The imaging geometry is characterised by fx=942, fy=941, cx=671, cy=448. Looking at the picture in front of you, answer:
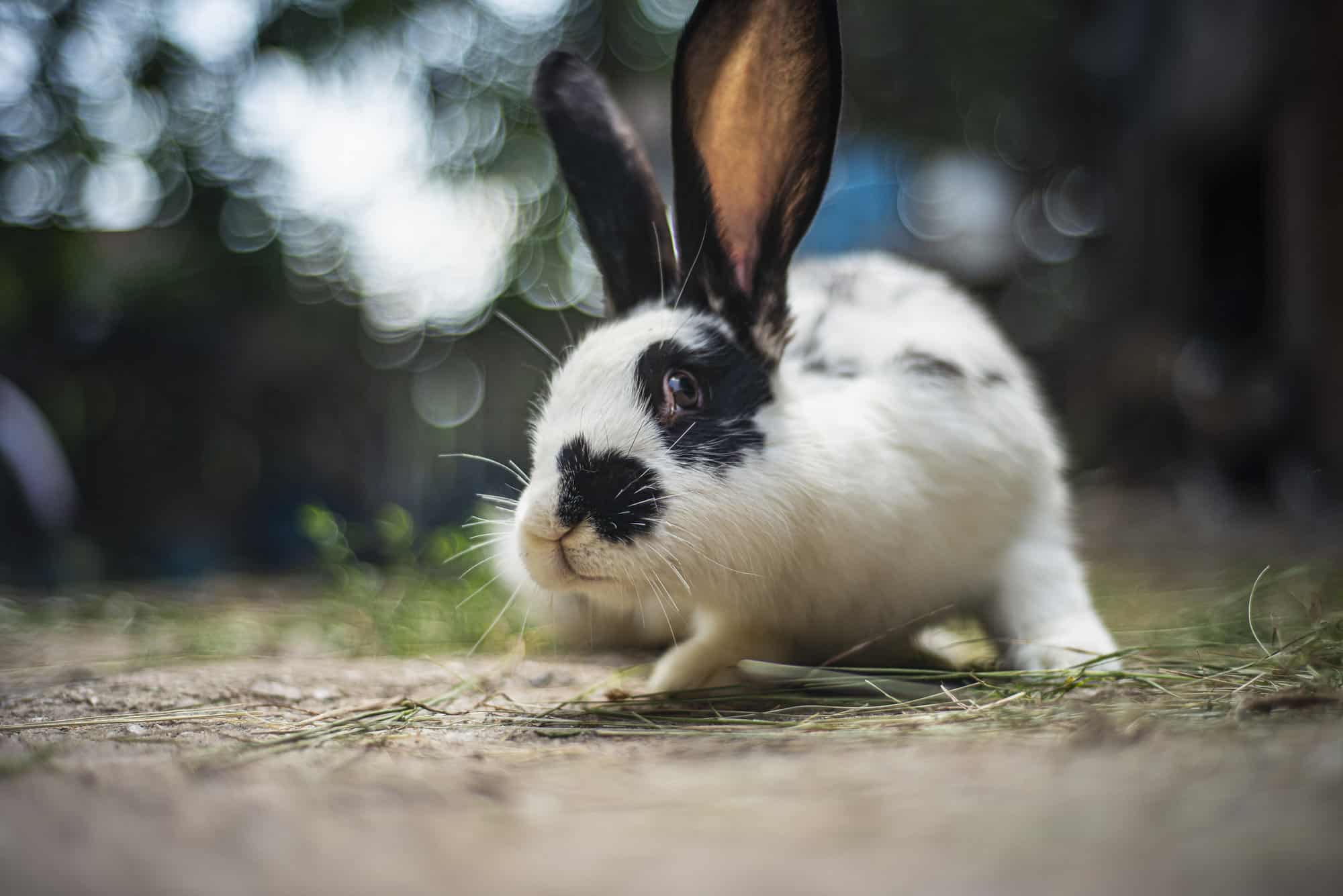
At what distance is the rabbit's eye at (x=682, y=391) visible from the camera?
5.55 ft

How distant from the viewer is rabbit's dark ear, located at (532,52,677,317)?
6.40 feet

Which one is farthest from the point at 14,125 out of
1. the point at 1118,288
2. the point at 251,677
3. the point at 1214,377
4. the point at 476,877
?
the point at 1118,288

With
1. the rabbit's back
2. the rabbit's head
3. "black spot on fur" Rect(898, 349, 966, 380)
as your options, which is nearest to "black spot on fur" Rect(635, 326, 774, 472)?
the rabbit's head

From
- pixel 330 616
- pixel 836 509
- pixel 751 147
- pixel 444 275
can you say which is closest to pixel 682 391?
pixel 836 509

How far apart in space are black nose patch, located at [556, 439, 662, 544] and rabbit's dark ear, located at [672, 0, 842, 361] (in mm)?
416

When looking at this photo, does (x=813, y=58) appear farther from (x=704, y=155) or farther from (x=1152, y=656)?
(x=1152, y=656)

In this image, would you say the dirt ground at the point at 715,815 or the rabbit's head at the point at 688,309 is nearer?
the dirt ground at the point at 715,815

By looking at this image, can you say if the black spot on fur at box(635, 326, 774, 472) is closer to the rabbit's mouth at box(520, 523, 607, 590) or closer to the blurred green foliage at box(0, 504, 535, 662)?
the rabbit's mouth at box(520, 523, 607, 590)

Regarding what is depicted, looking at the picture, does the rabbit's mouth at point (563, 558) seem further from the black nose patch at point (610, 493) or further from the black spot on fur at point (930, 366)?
the black spot on fur at point (930, 366)

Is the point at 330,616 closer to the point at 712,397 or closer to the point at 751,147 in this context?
the point at 712,397

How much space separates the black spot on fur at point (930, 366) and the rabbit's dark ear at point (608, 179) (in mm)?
511

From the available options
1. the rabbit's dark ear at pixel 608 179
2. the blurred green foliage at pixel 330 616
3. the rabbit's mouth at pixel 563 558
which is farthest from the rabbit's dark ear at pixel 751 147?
the blurred green foliage at pixel 330 616

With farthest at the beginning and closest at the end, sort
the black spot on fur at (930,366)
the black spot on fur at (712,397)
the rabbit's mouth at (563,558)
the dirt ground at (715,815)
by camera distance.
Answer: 1. the black spot on fur at (930,366)
2. the black spot on fur at (712,397)
3. the rabbit's mouth at (563,558)
4. the dirt ground at (715,815)

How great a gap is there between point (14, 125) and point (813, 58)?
A: 437 cm
